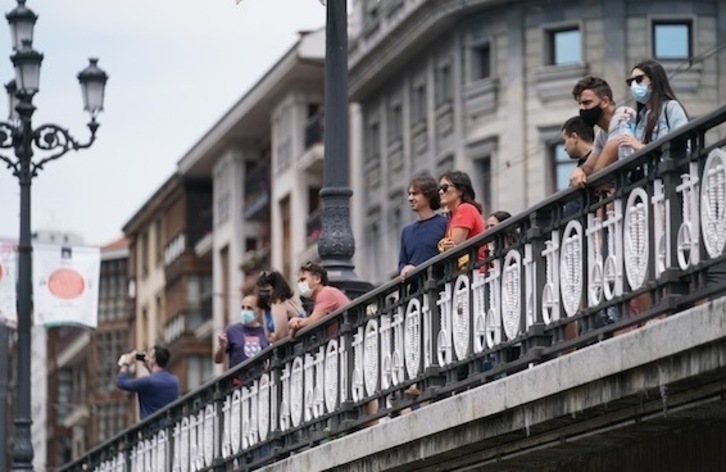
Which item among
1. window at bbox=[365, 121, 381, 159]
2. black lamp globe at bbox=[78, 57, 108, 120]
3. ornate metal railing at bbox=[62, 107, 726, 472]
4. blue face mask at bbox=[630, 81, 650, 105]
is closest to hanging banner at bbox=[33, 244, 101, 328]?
black lamp globe at bbox=[78, 57, 108, 120]

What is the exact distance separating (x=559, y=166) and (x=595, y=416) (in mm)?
48497

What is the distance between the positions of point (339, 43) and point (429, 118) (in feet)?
155

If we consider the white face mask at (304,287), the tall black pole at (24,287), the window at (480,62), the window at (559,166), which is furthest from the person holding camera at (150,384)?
the window at (480,62)

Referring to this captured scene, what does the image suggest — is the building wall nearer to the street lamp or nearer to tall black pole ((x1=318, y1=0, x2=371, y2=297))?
the street lamp

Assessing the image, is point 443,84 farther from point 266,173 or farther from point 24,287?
point 24,287

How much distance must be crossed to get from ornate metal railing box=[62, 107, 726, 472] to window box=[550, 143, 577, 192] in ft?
131

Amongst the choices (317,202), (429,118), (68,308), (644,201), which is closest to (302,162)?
(317,202)

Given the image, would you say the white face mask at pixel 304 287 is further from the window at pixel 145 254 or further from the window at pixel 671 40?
the window at pixel 145 254

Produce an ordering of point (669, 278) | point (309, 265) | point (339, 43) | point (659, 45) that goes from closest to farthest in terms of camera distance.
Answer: point (669, 278)
point (309, 265)
point (339, 43)
point (659, 45)

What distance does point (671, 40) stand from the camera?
62656 mm

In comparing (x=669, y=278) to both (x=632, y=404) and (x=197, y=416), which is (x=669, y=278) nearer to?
(x=632, y=404)

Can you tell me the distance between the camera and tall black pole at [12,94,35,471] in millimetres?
31688

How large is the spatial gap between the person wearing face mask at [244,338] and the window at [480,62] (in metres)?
42.5

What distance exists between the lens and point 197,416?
78.9 feet
